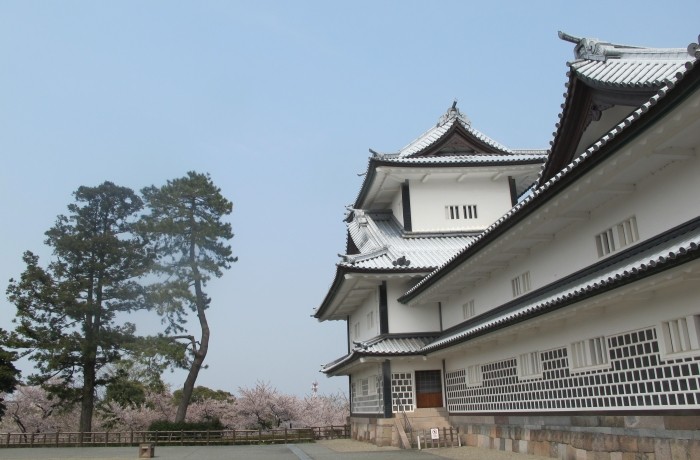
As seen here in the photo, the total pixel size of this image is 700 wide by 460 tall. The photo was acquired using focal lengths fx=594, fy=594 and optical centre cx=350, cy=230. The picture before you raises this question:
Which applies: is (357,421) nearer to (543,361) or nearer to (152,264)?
(543,361)

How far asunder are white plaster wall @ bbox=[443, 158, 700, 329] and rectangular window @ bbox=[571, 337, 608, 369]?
166cm

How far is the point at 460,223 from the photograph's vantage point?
27.0 meters

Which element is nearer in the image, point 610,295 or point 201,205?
point 610,295

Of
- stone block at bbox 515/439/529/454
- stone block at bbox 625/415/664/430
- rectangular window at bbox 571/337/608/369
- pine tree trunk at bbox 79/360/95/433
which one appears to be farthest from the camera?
pine tree trunk at bbox 79/360/95/433

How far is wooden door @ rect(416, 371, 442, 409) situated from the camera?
2220 cm

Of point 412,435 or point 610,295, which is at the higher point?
point 610,295

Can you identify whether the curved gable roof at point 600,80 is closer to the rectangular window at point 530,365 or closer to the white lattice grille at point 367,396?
the rectangular window at point 530,365

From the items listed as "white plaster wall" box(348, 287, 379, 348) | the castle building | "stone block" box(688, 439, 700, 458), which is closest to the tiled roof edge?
the castle building

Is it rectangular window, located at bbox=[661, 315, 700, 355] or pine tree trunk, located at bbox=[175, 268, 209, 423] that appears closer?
rectangular window, located at bbox=[661, 315, 700, 355]

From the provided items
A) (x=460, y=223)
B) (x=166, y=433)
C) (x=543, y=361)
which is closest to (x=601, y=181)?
(x=543, y=361)

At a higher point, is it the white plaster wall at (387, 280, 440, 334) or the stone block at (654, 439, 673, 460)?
the white plaster wall at (387, 280, 440, 334)

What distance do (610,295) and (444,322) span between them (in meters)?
12.9

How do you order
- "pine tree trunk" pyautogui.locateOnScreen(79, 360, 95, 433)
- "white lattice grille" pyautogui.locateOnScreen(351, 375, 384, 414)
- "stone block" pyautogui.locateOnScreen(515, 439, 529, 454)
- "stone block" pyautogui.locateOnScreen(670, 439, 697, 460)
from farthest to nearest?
"pine tree trunk" pyautogui.locateOnScreen(79, 360, 95, 433) < "white lattice grille" pyautogui.locateOnScreen(351, 375, 384, 414) < "stone block" pyautogui.locateOnScreen(515, 439, 529, 454) < "stone block" pyautogui.locateOnScreen(670, 439, 697, 460)

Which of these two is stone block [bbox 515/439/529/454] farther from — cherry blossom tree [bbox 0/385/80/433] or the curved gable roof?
A: cherry blossom tree [bbox 0/385/80/433]
